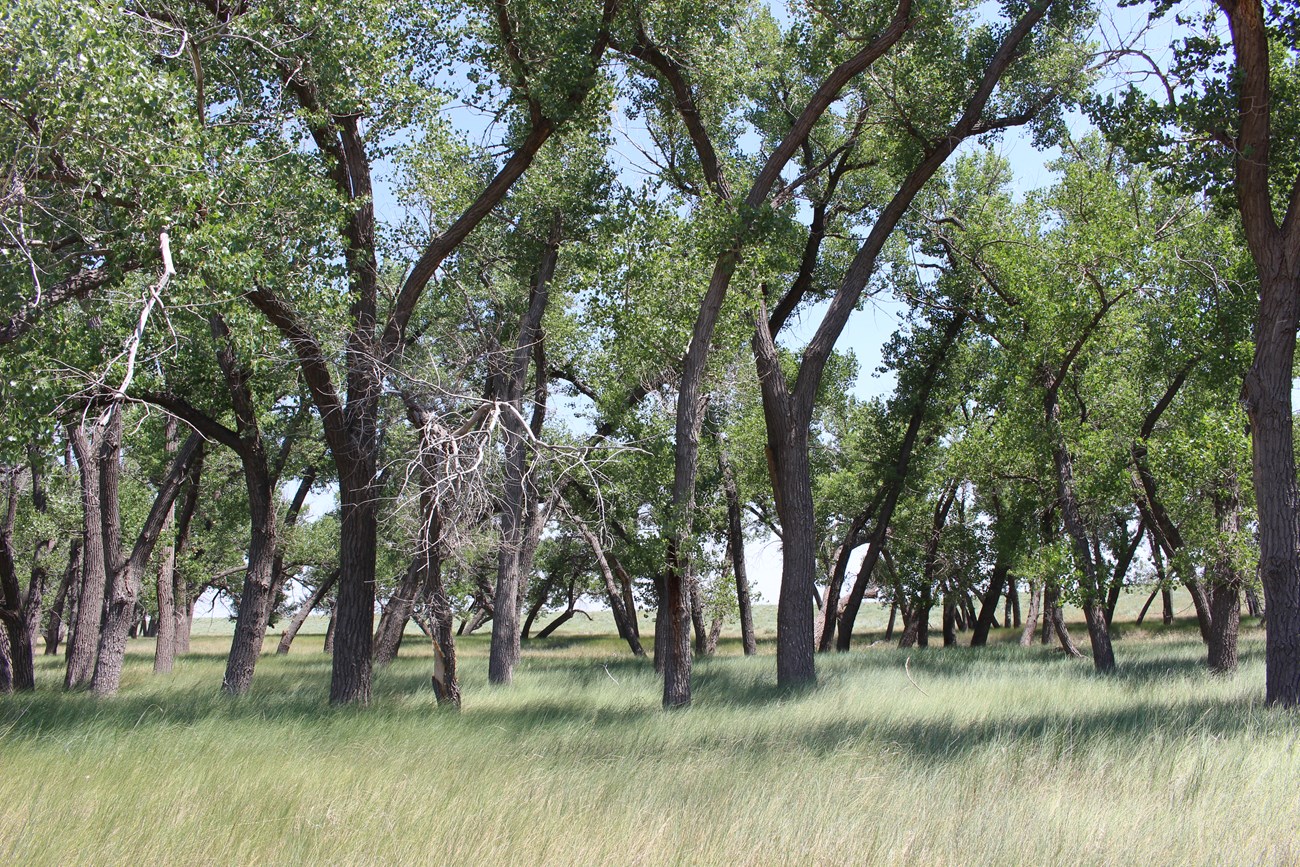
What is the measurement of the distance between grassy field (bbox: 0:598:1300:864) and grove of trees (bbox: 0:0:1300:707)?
1.96 m

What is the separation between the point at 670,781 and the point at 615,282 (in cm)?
756

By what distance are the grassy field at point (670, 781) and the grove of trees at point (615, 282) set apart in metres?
1.96

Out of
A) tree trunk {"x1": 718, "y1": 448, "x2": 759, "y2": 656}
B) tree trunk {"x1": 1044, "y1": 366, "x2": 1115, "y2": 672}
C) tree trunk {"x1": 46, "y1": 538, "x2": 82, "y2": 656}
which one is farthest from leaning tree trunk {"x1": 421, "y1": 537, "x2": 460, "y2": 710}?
tree trunk {"x1": 46, "y1": 538, "x2": 82, "y2": 656}

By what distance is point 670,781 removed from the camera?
6934mm

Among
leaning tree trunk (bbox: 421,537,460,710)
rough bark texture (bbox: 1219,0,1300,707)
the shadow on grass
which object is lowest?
the shadow on grass

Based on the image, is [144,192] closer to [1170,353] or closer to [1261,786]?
[1261,786]

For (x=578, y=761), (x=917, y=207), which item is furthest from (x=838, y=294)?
(x=578, y=761)

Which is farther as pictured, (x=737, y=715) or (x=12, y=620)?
(x=12, y=620)

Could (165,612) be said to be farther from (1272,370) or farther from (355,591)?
(1272,370)

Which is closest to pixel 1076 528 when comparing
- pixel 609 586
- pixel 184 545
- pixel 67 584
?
pixel 609 586

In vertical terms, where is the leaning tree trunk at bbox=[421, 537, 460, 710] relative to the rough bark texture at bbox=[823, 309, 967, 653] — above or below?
below

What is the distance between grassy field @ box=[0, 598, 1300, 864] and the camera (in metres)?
5.12

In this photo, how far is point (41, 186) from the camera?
855 centimetres

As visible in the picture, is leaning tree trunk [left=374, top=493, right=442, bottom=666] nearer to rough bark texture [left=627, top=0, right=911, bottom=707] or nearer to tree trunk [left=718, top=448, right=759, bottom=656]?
rough bark texture [left=627, top=0, right=911, bottom=707]
